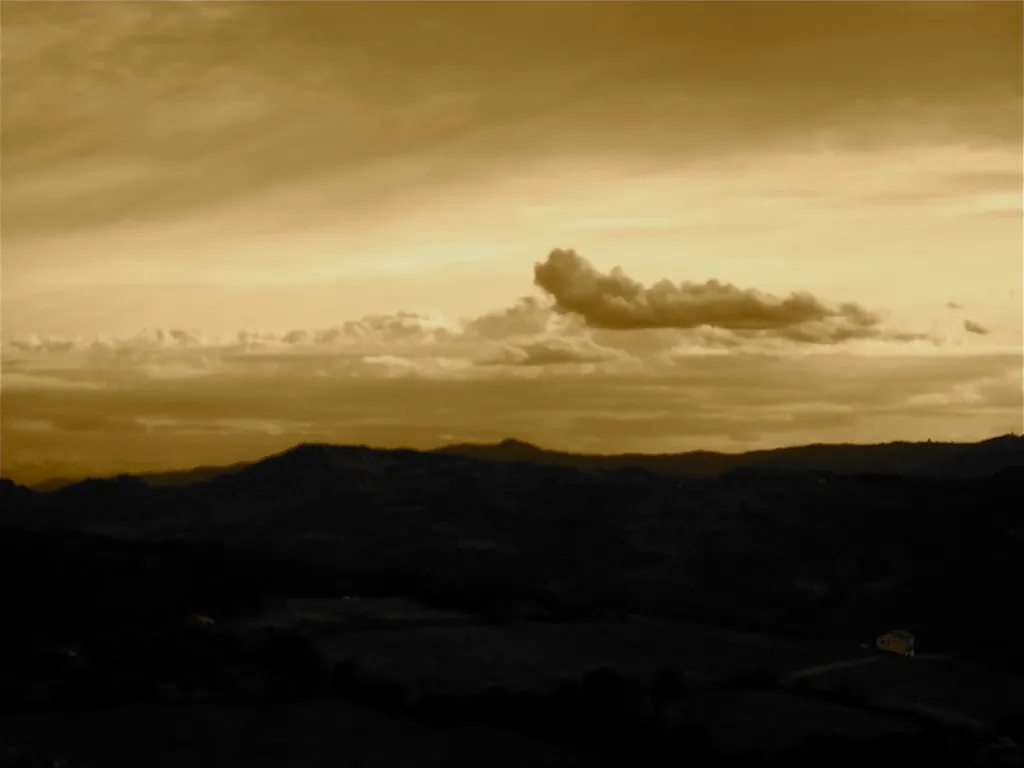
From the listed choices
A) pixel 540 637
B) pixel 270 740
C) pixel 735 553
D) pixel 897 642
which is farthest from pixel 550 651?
pixel 735 553

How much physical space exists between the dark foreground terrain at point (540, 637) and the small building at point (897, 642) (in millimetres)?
1461

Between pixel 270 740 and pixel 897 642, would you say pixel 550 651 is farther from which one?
pixel 897 642

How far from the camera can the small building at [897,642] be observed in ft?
389

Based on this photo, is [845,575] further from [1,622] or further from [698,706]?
[1,622]

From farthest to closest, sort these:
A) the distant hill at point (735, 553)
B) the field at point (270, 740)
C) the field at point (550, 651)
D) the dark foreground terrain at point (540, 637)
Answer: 1. the distant hill at point (735, 553)
2. the field at point (550, 651)
3. the dark foreground terrain at point (540, 637)
4. the field at point (270, 740)

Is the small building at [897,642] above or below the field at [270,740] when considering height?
below

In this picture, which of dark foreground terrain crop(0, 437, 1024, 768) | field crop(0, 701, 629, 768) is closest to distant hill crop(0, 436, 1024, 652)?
dark foreground terrain crop(0, 437, 1024, 768)

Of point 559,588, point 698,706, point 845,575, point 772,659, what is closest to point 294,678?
point 698,706

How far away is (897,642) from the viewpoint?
121812 mm

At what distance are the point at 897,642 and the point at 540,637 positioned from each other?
113ft

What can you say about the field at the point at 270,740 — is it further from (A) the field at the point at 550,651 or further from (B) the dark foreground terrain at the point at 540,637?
(A) the field at the point at 550,651

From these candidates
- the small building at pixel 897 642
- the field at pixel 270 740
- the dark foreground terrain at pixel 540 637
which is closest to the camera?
the field at pixel 270 740

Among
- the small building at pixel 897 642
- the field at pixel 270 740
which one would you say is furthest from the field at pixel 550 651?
the field at pixel 270 740

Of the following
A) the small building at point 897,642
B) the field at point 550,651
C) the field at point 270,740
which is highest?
the field at point 550,651
